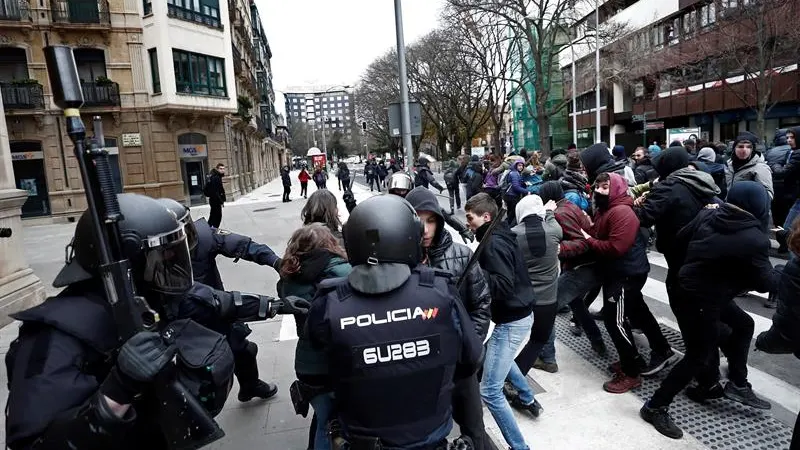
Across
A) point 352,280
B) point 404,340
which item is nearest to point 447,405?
point 404,340

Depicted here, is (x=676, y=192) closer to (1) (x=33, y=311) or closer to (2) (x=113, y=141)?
(1) (x=33, y=311)

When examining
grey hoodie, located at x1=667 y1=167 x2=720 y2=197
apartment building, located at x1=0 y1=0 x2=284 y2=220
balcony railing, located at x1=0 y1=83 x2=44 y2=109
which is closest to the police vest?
grey hoodie, located at x1=667 y1=167 x2=720 y2=197

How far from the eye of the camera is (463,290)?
104 inches

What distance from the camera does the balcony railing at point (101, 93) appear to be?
69.5ft

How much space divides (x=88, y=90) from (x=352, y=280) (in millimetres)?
23715

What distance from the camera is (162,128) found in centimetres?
2281

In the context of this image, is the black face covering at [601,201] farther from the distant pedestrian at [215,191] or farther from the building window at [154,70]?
the building window at [154,70]

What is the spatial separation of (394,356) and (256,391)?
285 centimetres

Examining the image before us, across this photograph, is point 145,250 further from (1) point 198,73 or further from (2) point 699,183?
(1) point 198,73

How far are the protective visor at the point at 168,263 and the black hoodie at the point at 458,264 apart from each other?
4.29ft

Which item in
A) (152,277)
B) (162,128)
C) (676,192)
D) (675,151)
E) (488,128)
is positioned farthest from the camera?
(488,128)

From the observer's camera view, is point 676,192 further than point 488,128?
No

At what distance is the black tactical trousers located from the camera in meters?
2.43

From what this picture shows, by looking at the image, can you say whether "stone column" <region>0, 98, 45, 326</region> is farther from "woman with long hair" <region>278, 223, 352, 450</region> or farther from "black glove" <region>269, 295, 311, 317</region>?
"black glove" <region>269, 295, 311, 317</region>
